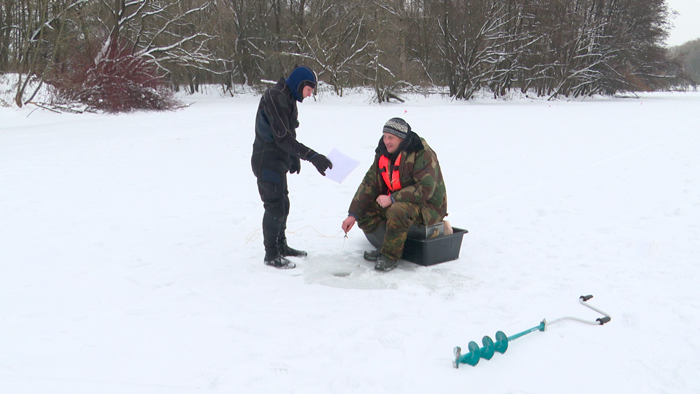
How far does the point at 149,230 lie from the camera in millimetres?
4891

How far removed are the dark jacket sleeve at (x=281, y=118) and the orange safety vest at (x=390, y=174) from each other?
734mm

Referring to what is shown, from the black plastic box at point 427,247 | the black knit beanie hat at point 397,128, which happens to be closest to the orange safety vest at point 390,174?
the black knit beanie hat at point 397,128

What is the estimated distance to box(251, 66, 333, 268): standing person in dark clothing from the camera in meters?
3.70

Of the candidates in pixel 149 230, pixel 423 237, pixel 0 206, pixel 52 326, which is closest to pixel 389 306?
pixel 423 237

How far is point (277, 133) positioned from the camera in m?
3.70

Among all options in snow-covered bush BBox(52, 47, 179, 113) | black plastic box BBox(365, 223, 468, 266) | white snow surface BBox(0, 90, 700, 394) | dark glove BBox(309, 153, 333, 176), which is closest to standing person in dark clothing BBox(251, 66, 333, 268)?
dark glove BBox(309, 153, 333, 176)

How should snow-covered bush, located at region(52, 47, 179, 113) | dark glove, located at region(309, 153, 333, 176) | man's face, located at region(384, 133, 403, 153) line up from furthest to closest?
snow-covered bush, located at region(52, 47, 179, 113) → man's face, located at region(384, 133, 403, 153) → dark glove, located at region(309, 153, 333, 176)

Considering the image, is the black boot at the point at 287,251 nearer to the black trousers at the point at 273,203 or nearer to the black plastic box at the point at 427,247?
the black trousers at the point at 273,203

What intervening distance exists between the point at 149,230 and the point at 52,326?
2009mm

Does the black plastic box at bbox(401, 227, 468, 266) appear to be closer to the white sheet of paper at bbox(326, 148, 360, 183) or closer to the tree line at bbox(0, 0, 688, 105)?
the white sheet of paper at bbox(326, 148, 360, 183)

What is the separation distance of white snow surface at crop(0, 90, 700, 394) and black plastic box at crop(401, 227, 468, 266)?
0.29ft

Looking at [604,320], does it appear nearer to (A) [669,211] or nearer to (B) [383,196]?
(B) [383,196]

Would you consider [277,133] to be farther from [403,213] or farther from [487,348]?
[487,348]

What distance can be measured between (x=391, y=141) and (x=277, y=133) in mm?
913
